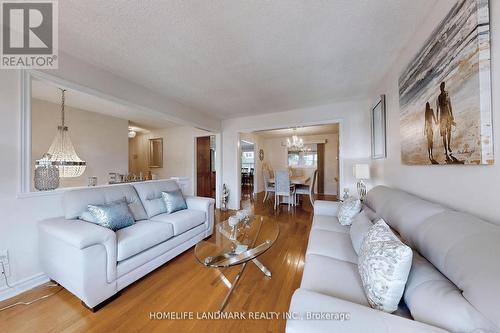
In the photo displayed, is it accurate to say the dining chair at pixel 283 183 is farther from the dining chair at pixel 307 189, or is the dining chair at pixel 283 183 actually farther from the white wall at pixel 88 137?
the white wall at pixel 88 137

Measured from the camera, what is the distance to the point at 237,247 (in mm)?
1646

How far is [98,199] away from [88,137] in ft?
9.36

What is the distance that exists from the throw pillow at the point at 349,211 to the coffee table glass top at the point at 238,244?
772 millimetres

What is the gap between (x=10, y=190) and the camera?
1.61 metres

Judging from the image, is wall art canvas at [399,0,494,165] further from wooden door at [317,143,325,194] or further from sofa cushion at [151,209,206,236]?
wooden door at [317,143,325,194]

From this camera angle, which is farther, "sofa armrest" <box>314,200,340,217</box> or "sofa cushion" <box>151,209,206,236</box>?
"sofa armrest" <box>314,200,340,217</box>

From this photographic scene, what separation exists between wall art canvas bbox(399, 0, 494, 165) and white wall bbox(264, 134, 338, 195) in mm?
5219

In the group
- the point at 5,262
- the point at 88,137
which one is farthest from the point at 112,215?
the point at 88,137

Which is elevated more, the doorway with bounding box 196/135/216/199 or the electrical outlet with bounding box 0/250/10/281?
the doorway with bounding box 196/135/216/199

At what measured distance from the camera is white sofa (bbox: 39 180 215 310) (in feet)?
4.57

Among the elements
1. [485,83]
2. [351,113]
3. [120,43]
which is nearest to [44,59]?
[120,43]

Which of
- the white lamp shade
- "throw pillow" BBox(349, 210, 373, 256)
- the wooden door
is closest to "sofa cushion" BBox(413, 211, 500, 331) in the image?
"throw pillow" BBox(349, 210, 373, 256)

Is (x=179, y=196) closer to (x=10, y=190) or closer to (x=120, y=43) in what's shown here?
(x=10, y=190)

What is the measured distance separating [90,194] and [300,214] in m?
3.67
